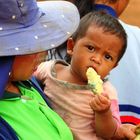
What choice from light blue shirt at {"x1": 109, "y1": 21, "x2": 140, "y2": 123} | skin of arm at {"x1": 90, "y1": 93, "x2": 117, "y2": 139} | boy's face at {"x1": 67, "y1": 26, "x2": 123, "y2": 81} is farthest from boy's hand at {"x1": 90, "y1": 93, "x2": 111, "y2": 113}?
light blue shirt at {"x1": 109, "y1": 21, "x2": 140, "y2": 123}

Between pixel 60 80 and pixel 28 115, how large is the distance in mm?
279

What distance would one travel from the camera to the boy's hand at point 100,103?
4.03ft

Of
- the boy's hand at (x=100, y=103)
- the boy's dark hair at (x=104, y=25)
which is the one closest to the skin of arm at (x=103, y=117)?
the boy's hand at (x=100, y=103)

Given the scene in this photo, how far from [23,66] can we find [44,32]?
104mm

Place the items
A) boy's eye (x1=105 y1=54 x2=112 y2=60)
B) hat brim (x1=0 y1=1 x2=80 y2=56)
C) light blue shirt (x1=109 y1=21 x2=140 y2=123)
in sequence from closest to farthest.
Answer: hat brim (x1=0 y1=1 x2=80 y2=56) → boy's eye (x1=105 y1=54 x2=112 y2=60) → light blue shirt (x1=109 y1=21 x2=140 y2=123)

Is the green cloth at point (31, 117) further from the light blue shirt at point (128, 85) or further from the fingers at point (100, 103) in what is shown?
the light blue shirt at point (128, 85)

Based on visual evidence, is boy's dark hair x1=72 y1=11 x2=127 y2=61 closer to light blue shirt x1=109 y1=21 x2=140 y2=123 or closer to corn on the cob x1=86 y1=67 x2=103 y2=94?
corn on the cob x1=86 y1=67 x2=103 y2=94

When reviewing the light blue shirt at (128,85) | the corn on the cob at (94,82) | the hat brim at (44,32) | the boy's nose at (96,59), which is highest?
the hat brim at (44,32)

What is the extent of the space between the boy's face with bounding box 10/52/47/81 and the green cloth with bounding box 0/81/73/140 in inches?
2.1

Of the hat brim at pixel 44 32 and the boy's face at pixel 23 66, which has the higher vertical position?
the hat brim at pixel 44 32

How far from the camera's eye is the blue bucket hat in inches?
39.0

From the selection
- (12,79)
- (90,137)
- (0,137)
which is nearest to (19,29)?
(12,79)

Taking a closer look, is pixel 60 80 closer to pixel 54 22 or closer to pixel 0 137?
pixel 54 22

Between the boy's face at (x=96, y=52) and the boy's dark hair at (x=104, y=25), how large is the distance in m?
0.01
